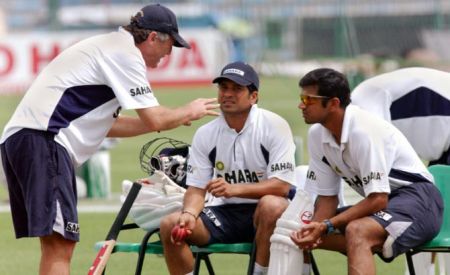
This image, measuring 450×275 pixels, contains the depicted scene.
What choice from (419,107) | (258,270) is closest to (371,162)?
(258,270)

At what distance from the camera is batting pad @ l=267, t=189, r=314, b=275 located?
7281 mm

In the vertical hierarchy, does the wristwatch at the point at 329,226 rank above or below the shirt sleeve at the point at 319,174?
below

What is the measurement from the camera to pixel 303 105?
24.3 feet

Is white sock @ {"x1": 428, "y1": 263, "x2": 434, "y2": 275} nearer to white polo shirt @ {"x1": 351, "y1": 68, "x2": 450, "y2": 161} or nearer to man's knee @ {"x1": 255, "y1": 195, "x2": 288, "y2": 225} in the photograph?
white polo shirt @ {"x1": 351, "y1": 68, "x2": 450, "y2": 161}

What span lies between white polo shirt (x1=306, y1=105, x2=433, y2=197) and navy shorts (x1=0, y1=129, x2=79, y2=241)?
1424 mm

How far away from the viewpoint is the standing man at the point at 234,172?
771 cm

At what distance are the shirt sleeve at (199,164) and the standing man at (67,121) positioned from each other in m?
0.50

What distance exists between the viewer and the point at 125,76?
23.9 ft

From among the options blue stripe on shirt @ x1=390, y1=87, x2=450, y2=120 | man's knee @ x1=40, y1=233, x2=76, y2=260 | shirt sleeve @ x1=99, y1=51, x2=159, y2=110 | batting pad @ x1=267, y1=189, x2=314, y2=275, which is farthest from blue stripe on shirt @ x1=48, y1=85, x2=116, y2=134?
blue stripe on shirt @ x1=390, y1=87, x2=450, y2=120

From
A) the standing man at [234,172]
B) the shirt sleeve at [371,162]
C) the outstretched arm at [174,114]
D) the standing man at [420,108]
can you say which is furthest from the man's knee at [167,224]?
the standing man at [420,108]

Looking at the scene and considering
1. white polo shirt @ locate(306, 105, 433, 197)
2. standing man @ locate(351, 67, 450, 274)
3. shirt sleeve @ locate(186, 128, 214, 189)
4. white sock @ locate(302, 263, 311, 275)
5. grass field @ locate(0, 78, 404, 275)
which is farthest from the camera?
grass field @ locate(0, 78, 404, 275)

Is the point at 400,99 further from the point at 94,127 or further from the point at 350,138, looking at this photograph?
the point at 94,127

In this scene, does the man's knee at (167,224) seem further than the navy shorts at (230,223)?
No

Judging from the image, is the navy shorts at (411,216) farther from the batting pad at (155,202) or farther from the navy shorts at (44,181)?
the navy shorts at (44,181)
